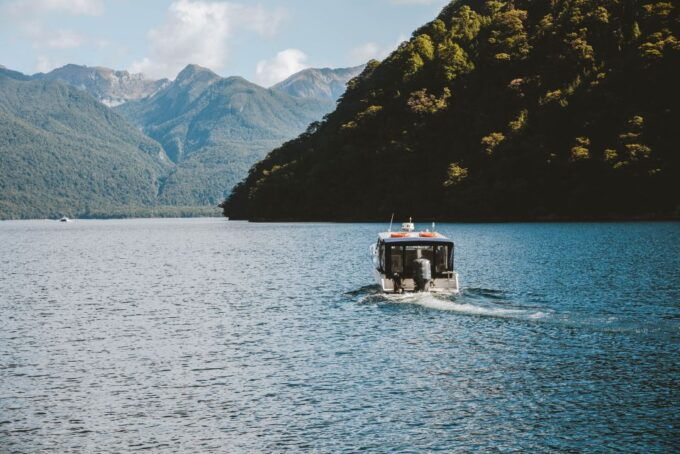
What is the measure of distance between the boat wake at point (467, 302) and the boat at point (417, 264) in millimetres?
821

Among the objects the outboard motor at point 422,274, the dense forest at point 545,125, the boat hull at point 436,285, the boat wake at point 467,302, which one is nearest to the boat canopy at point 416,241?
the outboard motor at point 422,274

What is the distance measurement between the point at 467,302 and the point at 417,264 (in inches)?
171

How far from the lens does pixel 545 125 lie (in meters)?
154

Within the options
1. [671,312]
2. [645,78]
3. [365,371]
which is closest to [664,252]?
[671,312]

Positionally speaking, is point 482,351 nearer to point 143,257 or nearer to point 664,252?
point 664,252

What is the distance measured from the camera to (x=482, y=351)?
31562 millimetres

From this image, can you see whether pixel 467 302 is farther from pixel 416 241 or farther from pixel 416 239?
pixel 416 239

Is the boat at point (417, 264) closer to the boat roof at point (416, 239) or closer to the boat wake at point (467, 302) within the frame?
the boat roof at point (416, 239)

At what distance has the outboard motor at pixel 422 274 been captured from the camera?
46.9m

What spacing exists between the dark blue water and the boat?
174 cm

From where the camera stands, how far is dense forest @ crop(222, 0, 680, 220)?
439 ft

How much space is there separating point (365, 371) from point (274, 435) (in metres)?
7.90

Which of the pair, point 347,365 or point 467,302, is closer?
point 347,365

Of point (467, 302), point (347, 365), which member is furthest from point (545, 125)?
point (347, 365)
